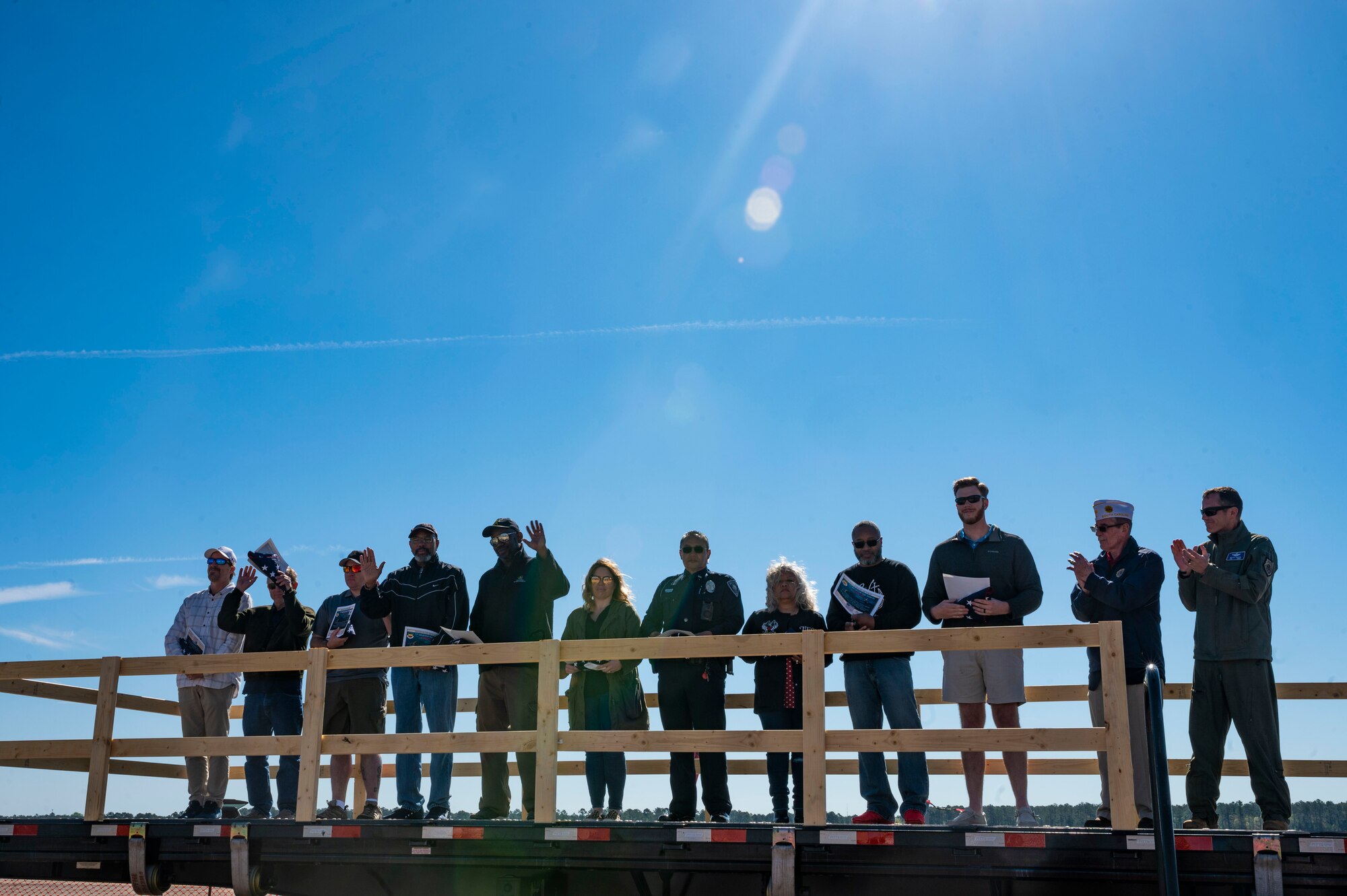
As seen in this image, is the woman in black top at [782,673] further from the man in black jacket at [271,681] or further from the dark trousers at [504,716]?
the man in black jacket at [271,681]

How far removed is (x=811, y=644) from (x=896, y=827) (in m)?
1.18

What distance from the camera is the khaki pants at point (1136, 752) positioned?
21.7 ft

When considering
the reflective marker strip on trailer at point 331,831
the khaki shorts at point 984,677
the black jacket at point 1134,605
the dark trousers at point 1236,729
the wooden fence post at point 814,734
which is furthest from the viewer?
the reflective marker strip on trailer at point 331,831

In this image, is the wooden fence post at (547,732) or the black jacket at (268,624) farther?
the black jacket at (268,624)

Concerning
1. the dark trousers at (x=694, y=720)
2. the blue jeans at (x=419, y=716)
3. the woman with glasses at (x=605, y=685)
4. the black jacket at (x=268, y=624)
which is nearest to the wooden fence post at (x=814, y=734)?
the dark trousers at (x=694, y=720)

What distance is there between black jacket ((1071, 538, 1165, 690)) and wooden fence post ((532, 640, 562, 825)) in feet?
11.5

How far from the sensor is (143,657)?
809 cm

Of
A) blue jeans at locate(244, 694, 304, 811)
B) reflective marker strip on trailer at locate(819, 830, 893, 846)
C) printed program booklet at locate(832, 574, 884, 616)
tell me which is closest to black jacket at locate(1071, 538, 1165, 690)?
printed program booklet at locate(832, 574, 884, 616)

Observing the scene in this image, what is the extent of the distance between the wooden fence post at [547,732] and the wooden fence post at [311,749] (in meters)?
1.58

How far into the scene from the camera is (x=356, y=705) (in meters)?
8.46

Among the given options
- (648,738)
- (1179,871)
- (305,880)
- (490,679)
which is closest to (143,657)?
(305,880)

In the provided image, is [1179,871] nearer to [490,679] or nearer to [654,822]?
[654,822]

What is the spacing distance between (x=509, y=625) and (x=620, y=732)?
177cm

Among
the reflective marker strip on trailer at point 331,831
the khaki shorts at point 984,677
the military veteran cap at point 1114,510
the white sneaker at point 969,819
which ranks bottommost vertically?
the reflective marker strip on trailer at point 331,831
